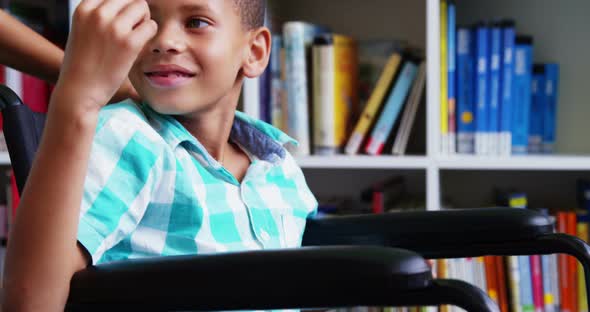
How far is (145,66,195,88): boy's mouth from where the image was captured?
0.96m

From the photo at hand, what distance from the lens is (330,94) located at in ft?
6.27

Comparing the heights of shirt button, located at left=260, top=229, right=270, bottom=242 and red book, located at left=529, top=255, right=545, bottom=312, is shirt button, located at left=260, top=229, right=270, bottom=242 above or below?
above

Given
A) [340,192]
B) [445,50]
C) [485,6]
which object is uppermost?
[485,6]

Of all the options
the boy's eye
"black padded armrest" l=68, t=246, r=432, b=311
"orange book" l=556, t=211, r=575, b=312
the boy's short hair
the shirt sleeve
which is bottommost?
"orange book" l=556, t=211, r=575, b=312

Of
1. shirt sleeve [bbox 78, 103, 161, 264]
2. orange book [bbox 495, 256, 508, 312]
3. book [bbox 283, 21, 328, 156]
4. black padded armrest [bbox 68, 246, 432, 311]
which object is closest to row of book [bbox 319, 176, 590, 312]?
orange book [bbox 495, 256, 508, 312]

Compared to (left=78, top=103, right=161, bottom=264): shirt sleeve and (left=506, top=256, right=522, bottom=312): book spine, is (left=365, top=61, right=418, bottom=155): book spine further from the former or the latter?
(left=78, top=103, right=161, bottom=264): shirt sleeve

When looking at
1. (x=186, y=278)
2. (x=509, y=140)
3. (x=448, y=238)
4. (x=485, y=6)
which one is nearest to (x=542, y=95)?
(x=509, y=140)

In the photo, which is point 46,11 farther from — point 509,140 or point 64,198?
point 64,198

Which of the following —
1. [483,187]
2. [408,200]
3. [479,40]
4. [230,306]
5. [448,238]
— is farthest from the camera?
[483,187]

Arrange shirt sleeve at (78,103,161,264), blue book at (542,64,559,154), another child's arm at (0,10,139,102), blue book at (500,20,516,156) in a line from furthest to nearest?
blue book at (542,64,559,154)
blue book at (500,20,516,156)
another child's arm at (0,10,139,102)
shirt sleeve at (78,103,161,264)

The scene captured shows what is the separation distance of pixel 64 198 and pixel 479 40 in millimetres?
1343

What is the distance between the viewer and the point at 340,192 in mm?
2326

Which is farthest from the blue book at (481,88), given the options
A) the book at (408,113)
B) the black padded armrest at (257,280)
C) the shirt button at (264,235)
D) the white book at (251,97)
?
the black padded armrest at (257,280)

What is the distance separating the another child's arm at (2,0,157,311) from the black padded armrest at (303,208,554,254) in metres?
0.44
